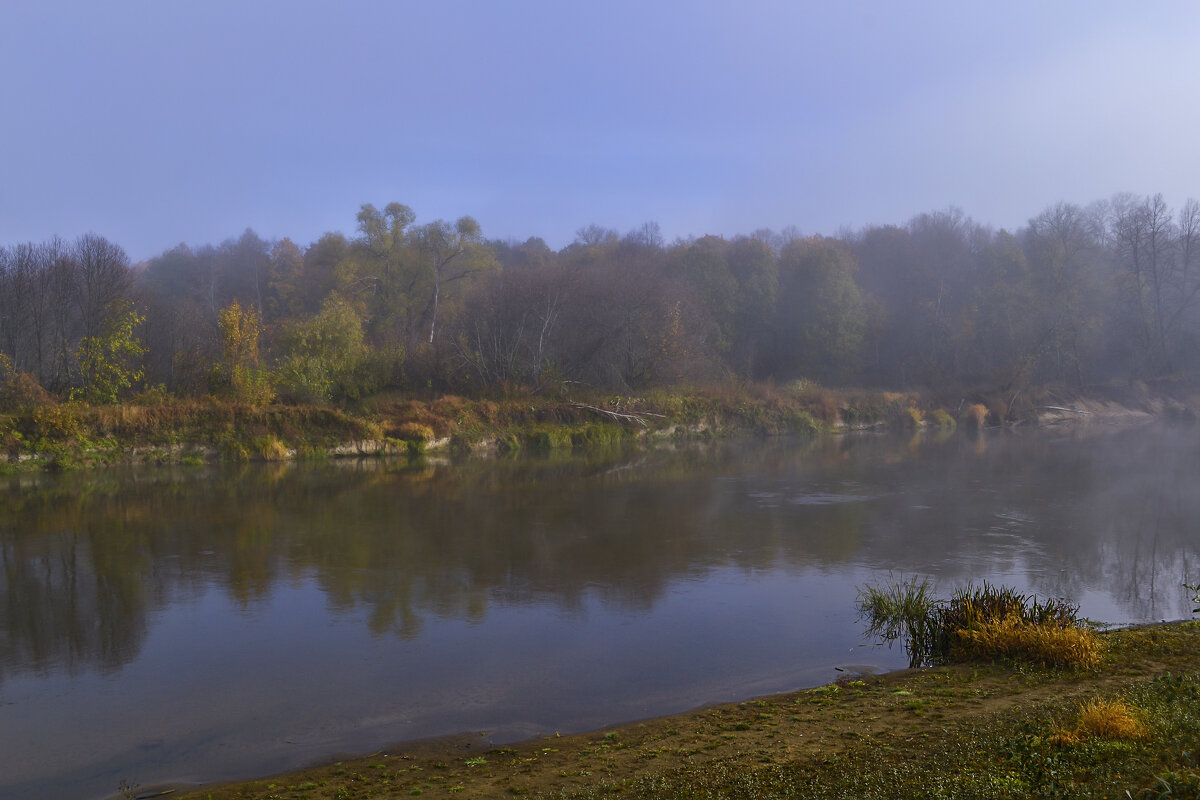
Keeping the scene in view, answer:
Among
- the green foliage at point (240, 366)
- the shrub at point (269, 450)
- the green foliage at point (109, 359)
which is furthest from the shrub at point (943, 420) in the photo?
the green foliage at point (109, 359)

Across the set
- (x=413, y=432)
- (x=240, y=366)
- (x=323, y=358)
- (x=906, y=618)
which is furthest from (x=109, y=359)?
(x=906, y=618)

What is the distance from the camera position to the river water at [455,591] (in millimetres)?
6887

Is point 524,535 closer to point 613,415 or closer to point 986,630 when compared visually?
point 986,630

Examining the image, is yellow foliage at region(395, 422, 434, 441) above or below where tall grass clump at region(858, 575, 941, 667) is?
above

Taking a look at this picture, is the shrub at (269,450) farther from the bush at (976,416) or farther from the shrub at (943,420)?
the bush at (976,416)

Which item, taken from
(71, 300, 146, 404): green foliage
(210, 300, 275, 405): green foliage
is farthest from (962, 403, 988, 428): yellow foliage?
(71, 300, 146, 404): green foliage

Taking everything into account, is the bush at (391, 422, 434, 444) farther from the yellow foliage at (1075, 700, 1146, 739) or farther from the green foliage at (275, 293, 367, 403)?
the yellow foliage at (1075, 700, 1146, 739)

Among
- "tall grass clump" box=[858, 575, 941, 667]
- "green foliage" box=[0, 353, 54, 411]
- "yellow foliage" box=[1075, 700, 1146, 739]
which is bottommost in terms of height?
"tall grass clump" box=[858, 575, 941, 667]

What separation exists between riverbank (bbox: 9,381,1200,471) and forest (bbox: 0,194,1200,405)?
159cm

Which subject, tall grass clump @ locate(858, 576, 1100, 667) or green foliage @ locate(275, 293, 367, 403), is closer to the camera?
tall grass clump @ locate(858, 576, 1100, 667)

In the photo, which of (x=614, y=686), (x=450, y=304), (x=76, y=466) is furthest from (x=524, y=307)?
(x=614, y=686)

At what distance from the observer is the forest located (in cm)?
2897

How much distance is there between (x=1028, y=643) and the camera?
739 centimetres

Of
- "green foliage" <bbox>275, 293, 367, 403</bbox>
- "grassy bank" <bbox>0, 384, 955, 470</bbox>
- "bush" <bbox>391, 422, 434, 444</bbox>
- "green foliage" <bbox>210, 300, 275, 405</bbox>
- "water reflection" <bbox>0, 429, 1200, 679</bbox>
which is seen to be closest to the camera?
"water reflection" <bbox>0, 429, 1200, 679</bbox>
